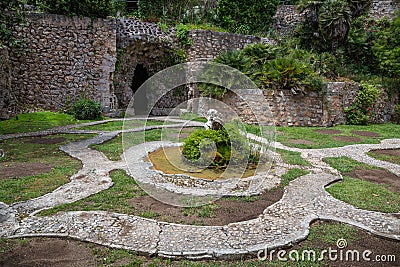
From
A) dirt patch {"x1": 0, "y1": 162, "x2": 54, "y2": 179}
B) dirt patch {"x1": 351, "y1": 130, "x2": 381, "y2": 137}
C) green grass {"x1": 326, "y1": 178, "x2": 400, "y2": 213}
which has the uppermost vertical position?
dirt patch {"x1": 351, "y1": 130, "x2": 381, "y2": 137}

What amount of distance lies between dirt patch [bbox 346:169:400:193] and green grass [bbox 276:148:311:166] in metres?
1.00

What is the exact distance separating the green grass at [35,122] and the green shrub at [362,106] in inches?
448

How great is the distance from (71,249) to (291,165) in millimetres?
4846

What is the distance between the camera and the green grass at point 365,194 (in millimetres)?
4449

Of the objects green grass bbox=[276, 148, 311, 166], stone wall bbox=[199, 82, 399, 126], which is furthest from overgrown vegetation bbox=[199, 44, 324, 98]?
green grass bbox=[276, 148, 311, 166]

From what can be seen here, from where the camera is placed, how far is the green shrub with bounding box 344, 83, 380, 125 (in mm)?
13047

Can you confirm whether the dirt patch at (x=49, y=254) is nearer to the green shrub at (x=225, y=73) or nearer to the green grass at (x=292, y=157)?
the green grass at (x=292, y=157)

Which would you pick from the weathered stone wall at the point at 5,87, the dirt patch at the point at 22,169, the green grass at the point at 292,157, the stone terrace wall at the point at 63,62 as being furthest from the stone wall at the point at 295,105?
A: the weathered stone wall at the point at 5,87

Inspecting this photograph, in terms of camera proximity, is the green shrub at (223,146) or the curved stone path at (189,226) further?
the green shrub at (223,146)

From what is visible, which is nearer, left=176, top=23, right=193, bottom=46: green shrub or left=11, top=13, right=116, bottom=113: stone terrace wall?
left=11, top=13, right=116, bottom=113: stone terrace wall

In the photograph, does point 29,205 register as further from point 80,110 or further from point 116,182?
point 80,110

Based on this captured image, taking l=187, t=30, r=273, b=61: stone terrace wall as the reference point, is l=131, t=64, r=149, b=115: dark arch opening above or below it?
below

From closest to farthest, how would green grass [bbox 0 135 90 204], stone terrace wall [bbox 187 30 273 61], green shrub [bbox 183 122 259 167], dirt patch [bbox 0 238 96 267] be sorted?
dirt patch [bbox 0 238 96 267], green grass [bbox 0 135 90 204], green shrub [bbox 183 122 259 167], stone terrace wall [bbox 187 30 273 61]

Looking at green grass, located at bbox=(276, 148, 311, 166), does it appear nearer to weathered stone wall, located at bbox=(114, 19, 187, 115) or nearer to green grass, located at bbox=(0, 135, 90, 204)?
green grass, located at bbox=(0, 135, 90, 204)
